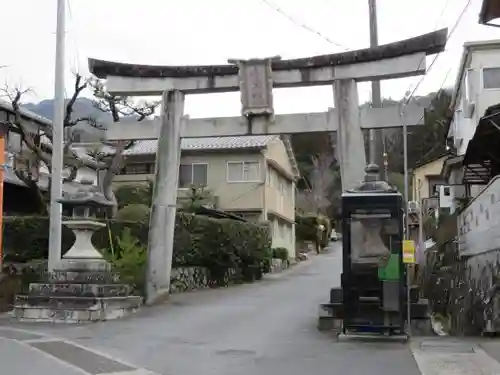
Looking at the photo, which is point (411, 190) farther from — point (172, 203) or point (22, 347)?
point (22, 347)

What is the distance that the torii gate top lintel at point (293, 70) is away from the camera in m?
17.2

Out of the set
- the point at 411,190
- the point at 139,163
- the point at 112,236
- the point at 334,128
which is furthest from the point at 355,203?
the point at 411,190

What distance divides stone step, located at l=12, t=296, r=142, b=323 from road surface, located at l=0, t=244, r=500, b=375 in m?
0.62

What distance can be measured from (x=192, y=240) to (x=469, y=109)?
12324 mm

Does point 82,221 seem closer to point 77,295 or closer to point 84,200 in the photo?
point 84,200

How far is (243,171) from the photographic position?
39.4 metres

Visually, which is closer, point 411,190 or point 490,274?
point 490,274

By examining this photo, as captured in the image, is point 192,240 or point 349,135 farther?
point 192,240

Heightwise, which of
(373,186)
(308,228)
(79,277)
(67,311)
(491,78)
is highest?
(491,78)

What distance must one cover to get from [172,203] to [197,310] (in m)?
3.19

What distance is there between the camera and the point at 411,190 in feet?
159

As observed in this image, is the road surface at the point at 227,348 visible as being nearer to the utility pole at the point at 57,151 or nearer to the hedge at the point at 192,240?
the utility pole at the point at 57,151

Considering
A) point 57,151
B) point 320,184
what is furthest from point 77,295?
A: point 320,184

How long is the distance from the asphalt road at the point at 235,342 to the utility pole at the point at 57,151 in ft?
11.7
